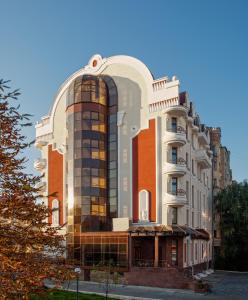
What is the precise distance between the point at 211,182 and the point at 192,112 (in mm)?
15341

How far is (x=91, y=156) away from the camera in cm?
3888

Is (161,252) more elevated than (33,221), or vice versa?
(33,221)

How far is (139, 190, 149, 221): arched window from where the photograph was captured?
119ft

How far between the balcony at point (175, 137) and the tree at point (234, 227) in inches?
597

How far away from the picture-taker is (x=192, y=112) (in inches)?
1655

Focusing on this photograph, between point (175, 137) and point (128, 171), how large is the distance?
18.1 feet

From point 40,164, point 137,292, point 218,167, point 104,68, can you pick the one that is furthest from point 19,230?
point 218,167

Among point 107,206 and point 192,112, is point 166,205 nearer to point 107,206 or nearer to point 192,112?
point 107,206

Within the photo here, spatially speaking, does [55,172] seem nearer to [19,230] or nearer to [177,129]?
[177,129]

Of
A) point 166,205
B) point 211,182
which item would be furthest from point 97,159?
point 211,182

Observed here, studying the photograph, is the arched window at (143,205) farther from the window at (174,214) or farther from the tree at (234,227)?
the tree at (234,227)

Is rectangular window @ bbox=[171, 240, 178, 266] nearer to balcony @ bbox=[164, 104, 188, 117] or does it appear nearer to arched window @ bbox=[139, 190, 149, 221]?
arched window @ bbox=[139, 190, 149, 221]

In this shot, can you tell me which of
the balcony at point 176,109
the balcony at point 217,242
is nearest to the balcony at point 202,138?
the balcony at point 176,109

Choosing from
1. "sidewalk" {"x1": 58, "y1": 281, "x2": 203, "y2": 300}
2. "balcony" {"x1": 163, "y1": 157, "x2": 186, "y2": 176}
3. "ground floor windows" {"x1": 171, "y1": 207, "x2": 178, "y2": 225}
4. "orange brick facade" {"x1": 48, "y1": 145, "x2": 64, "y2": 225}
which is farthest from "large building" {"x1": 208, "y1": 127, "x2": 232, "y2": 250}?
"sidewalk" {"x1": 58, "y1": 281, "x2": 203, "y2": 300}
